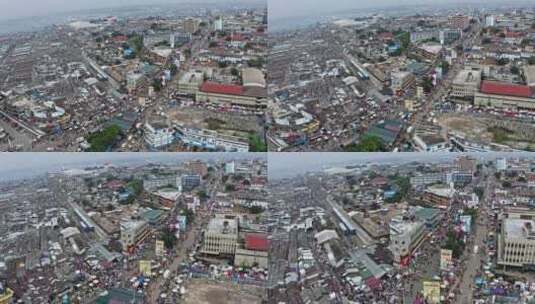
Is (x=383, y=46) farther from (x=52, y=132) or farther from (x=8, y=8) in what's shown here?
(x=8, y=8)

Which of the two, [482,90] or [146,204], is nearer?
[482,90]

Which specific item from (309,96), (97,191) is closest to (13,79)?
(97,191)

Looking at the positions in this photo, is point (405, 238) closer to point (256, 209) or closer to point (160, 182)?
point (256, 209)

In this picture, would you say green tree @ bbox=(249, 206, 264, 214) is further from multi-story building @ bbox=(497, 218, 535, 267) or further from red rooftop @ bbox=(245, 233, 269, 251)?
multi-story building @ bbox=(497, 218, 535, 267)

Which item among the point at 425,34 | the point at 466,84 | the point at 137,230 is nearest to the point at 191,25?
the point at 137,230

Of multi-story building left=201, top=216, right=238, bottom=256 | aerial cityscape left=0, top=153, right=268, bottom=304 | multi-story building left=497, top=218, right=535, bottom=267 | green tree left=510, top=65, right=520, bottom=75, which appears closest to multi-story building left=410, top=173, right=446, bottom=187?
multi-story building left=497, top=218, right=535, bottom=267
